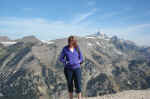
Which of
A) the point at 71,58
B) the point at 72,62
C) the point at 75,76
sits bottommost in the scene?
the point at 75,76

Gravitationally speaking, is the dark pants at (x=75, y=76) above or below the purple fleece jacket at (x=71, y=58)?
below

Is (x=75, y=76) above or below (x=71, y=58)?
below

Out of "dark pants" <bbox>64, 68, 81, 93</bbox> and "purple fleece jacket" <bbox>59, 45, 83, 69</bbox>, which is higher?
"purple fleece jacket" <bbox>59, 45, 83, 69</bbox>

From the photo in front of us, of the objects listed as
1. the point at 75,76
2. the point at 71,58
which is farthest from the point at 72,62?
the point at 75,76

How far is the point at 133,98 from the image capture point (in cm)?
1683

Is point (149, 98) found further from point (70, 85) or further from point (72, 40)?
point (72, 40)

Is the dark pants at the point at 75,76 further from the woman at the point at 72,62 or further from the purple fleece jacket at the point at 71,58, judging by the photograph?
the purple fleece jacket at the point at 71,58

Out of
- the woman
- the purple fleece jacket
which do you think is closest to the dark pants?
the woman

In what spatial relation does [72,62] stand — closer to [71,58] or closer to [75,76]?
[71,58]

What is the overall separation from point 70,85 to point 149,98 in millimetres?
8915

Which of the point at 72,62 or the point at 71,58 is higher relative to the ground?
the point at 71,58

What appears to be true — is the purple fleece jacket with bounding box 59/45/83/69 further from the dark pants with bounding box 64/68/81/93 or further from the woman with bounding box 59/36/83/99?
the dark pants with bounding box 64/68/81/93

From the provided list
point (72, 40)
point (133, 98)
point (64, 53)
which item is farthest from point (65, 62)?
point (133, 98)

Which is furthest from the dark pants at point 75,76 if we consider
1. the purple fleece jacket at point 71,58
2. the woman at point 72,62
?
the purple fleece jacket at point 71,58
